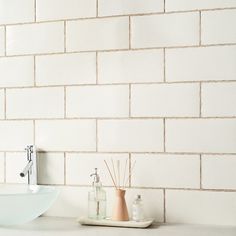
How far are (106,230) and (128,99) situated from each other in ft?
1.34

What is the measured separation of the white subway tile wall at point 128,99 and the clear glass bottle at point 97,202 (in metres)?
0.05

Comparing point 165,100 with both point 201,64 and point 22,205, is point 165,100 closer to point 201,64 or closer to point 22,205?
point 201,64

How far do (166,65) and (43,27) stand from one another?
1.44 feet

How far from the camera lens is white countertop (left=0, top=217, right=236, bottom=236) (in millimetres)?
1247

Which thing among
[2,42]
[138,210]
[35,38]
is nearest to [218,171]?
[138,210]

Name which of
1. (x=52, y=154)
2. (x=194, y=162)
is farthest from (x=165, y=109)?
(x=52, y=154)

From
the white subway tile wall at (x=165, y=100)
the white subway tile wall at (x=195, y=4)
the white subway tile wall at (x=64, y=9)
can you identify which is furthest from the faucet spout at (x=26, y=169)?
the white subway tile wall at (x=195, y=4)

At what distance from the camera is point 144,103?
55.7 inches

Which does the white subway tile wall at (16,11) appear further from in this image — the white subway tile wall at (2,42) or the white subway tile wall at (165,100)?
the white subway tile wall at (165,100)

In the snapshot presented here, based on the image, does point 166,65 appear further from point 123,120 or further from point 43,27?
point 43,27

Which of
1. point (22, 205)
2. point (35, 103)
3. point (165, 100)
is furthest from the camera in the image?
point (35, 103)

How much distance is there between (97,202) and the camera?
4.54 ft

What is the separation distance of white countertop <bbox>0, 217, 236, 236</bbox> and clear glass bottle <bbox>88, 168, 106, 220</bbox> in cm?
5

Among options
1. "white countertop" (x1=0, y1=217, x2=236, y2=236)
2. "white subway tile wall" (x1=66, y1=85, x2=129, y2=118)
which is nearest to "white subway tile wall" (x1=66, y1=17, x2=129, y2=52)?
"white subway tile wall" (x1=66, y1=85, x2=129, y2=118)
